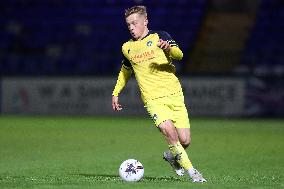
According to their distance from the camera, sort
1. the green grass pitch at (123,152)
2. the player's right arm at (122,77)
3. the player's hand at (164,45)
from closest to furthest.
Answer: the player's hand at (164,45), the green grass pitch at (123,152), the player's right arm at (122,77)

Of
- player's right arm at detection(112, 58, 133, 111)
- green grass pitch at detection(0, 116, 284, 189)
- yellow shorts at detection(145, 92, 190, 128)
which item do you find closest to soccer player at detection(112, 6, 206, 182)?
yellow shorts at detection(145, 92, 190, 128)

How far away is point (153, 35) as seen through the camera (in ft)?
28.5

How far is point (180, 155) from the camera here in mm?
8406

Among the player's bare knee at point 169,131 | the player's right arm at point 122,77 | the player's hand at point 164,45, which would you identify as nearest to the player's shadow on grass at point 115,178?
the player's bare knee at point 169,131

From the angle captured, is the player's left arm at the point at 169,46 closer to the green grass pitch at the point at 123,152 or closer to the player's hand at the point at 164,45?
the player's hand at the point at 164,45

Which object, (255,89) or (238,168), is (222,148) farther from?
(255,89)

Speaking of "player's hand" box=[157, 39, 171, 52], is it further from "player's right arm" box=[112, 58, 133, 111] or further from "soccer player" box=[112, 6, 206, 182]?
"player's right arm" box=[112, 58, 133, 111]

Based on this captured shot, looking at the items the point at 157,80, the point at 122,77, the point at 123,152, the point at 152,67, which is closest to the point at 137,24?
the point at 152,67

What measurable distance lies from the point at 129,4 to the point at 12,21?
4.73 metres

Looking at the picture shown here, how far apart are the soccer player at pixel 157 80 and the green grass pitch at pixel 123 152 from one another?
57 cm

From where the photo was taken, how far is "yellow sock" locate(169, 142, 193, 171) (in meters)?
8.34

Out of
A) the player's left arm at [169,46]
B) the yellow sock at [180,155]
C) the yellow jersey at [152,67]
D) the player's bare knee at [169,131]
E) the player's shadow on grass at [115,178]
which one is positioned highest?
the player's left arm at [169,46]

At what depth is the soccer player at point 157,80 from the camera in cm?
847

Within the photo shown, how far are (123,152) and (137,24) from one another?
4.95 m
